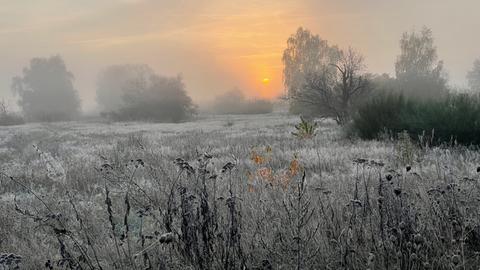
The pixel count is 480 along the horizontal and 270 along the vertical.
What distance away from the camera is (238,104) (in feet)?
231

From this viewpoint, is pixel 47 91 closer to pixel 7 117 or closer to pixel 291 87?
pixel 7 117

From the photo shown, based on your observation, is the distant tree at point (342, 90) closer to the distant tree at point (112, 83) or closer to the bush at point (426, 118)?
the bush at point (426, 118)

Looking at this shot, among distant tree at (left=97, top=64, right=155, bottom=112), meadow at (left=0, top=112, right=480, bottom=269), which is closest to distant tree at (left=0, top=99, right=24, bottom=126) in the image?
distant tree at (left=97, top=64, right=155, bottom=112)

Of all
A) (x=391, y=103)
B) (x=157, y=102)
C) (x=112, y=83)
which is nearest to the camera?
(x=391, y=103)

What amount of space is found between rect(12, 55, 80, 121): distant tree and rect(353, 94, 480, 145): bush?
57.3 meters

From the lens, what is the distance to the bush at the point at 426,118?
10.9 m

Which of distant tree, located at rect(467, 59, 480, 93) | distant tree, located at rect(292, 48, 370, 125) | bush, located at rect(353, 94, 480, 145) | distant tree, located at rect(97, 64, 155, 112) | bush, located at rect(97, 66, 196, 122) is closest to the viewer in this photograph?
bush, located at rect(353, 94, 480, 145)

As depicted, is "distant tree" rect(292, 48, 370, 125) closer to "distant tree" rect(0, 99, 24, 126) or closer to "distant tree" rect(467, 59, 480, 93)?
"distant tree" rect(0, 99, 24, 126)

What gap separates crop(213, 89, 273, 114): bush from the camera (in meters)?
65.7

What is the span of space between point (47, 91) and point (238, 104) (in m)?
29.2

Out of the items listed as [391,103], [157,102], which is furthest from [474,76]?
[391,103]

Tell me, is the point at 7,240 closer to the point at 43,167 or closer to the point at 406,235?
the point at 406,235

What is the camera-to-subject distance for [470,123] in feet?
35.3

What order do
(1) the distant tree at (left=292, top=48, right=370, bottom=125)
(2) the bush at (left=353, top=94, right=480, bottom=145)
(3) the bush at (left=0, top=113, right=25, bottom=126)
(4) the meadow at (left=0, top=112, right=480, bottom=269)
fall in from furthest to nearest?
1. (3) the bush at (left=0, top=113, right=25, bottom=126)
2. (1) the distant tree at (left=292, top=48, right=370, bottom=125)
3. (2) the bush at (left=353, top=94, right=480, bottom=145)
4. (4) the meadow at (left=0, top=112, right=480, bottom=269)
